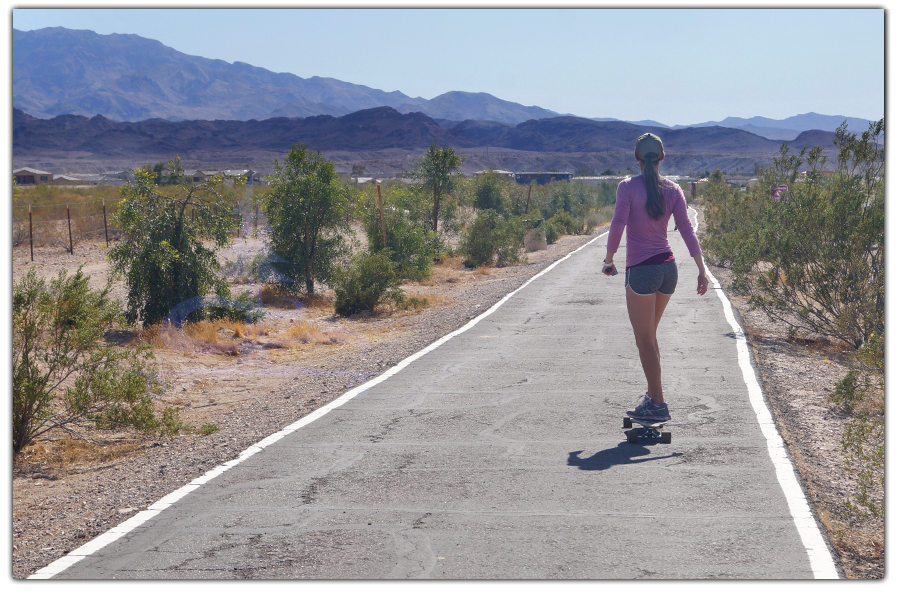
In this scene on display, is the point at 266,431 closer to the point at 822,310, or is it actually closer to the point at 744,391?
the point at 744,391

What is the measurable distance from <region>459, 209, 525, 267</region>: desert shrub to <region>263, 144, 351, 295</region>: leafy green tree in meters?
9.68

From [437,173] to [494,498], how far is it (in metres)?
29.3

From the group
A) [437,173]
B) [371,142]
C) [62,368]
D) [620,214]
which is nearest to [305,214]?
[62,368]

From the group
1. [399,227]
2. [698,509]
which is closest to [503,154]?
[399,227]

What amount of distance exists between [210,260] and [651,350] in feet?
34.6

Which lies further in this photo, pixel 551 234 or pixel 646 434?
pixel 551 234

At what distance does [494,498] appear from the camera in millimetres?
4781

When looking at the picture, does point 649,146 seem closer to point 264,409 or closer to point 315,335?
point 264,409

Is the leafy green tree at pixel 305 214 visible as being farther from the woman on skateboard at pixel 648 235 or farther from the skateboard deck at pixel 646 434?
the skateboard deck at pixel 646 434

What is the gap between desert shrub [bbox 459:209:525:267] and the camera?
29.2 m

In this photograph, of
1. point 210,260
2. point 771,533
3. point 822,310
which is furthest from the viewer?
point 210,260

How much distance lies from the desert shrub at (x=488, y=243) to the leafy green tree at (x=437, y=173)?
360cm

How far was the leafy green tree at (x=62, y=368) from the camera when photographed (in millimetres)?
6898

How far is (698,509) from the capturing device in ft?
14.9
